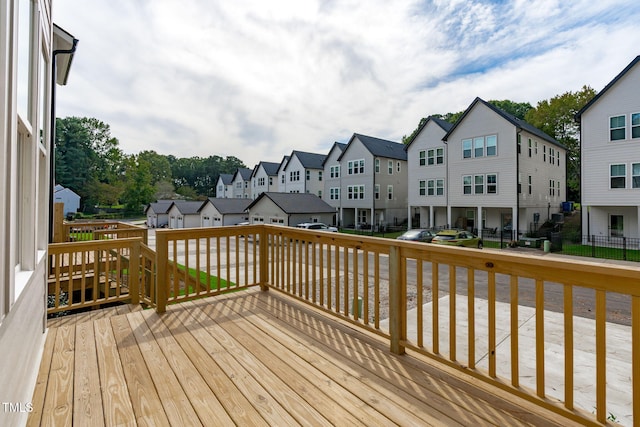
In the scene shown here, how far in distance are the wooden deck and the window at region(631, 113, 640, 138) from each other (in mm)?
17806

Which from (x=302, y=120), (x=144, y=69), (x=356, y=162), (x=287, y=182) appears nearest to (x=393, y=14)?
(x=144, y=69)

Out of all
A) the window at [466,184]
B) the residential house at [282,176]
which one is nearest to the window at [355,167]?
the window at [466,184]

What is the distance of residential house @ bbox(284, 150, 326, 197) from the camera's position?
32125 millimetres

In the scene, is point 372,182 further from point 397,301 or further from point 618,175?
point 397,301

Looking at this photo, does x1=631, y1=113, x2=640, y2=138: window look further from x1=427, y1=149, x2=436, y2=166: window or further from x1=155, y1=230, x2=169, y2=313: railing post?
x1=155, y1=230, x2=169, y2=313: railing post

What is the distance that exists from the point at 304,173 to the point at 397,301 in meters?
29.9

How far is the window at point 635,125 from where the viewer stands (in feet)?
45.1

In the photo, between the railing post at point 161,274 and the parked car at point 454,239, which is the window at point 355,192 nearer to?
the parked car at point 454,239

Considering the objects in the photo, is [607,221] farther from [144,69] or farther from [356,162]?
[144,69]

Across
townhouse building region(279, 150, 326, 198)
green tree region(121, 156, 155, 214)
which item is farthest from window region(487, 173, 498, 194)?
green tree region(121, 156, 155, 214)

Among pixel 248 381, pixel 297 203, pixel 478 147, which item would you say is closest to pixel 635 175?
pixel 478 147

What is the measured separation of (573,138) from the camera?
28344 millimetres

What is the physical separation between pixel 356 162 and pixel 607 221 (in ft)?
53.5

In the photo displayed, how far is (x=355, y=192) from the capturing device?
26688mm
